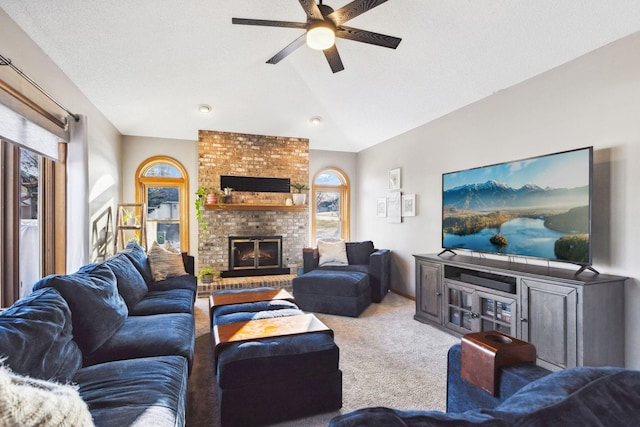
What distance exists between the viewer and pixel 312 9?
86.2 inches

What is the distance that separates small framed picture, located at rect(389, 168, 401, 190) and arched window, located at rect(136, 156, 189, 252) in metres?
3.52

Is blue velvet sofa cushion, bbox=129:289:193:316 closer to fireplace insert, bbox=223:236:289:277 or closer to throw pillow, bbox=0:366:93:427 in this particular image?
throw pillow, bbox=0:366:93:427

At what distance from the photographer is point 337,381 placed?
205 centimetres

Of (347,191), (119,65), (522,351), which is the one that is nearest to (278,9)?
(119,65)

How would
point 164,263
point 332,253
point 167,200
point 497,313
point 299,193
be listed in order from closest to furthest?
point 497,313, point 164,263, point 332,253, point 167,200, point 299,193

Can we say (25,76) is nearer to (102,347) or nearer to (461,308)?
(102,347)

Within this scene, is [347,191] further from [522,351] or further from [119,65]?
[522,351]

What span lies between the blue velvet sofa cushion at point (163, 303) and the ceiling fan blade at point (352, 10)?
2.59 m

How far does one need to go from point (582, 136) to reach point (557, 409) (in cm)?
292

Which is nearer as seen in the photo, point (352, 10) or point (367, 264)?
point (352, 10)

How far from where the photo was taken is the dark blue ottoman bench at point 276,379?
73.7 inches

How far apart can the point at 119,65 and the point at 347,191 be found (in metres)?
4.30

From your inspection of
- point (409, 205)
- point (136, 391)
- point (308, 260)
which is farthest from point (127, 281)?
→ point (409, 205)

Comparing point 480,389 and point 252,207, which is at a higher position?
point 252,207
